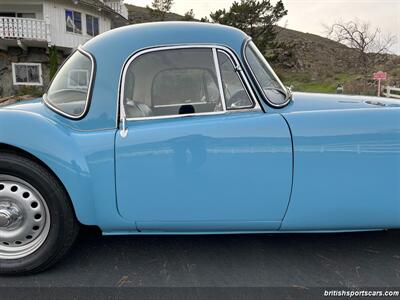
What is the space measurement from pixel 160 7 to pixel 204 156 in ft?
138

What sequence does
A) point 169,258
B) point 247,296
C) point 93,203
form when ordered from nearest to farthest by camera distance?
point 247,296 < point 93,203 < point 169,258

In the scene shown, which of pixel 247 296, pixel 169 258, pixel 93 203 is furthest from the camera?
pixel 169 258

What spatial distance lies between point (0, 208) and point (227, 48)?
6.39 ft

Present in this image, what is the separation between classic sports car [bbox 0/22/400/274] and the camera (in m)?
2.38

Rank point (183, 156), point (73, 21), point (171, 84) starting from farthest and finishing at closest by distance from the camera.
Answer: point (73, 21), point (171, 84), point (183, 156)

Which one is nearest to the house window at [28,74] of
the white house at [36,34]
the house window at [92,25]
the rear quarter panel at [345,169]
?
the white house at [36,34]

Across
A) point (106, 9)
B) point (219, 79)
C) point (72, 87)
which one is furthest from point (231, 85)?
point (106, 9)

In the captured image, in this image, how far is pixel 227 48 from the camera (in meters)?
2.56

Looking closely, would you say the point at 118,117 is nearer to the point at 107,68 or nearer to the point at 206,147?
the point at 107,68

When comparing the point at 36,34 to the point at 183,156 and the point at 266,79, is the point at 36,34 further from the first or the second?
the point at 183,156

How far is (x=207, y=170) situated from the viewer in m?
2.38

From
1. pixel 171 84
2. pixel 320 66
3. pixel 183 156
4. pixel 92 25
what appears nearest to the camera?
pixel 183 156

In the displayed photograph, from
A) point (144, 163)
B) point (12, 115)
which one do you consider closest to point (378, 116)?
point (144, 163)

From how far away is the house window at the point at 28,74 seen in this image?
77.9 feet
